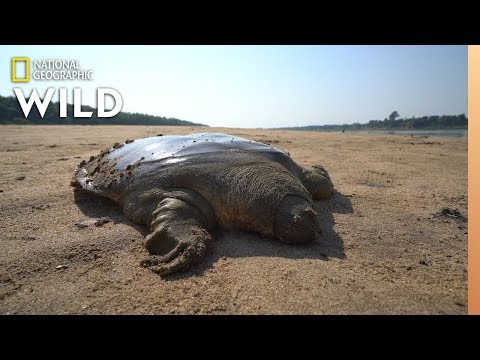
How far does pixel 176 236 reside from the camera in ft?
7.96

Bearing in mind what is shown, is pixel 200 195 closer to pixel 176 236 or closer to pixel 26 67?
pixel 176 236

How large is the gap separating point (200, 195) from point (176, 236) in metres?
0.57

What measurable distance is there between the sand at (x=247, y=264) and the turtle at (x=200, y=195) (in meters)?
0.11

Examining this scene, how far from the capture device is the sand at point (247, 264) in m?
1.81

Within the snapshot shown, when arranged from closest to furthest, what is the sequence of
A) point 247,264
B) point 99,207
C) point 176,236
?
point 247,264 < point 176,236 < point 99,207

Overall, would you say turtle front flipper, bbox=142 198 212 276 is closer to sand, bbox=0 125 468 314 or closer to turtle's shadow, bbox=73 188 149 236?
sand, bbox=0 125 468 314

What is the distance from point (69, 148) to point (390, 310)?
752cm

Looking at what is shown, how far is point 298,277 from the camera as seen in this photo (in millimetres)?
2039

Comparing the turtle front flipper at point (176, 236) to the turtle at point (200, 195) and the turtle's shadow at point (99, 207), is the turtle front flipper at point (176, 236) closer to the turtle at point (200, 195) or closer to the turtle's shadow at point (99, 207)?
the turtle at point (200, 195)

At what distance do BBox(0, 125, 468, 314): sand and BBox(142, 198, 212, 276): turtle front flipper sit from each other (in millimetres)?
74

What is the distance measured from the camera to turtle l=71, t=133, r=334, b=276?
244 centimetres

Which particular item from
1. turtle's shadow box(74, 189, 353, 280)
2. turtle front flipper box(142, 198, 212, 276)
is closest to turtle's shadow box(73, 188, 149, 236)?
turtle's shadow box(74, 189, 353, 280)

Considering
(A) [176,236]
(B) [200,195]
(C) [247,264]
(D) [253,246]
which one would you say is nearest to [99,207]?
(B) [200,195]
